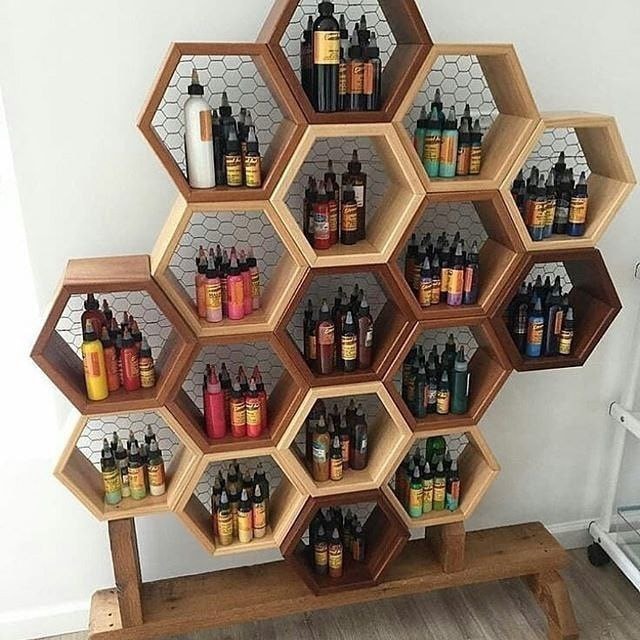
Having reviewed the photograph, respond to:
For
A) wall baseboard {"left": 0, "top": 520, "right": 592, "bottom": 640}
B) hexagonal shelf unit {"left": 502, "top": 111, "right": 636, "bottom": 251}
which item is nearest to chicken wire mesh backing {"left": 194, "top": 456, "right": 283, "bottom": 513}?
wall baseboard {"left": 0, "top": 520, "right": 592, "bottom": 640}

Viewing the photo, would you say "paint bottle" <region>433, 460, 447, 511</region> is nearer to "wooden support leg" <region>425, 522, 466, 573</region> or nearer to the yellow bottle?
"wooden support leg" <region>425, 522, 466, 573</region>

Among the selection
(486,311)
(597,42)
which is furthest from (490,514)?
(597,42)

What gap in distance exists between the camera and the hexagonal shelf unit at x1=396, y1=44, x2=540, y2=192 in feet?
4.31

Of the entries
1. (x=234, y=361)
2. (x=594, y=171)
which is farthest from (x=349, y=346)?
(x=594, y=171)

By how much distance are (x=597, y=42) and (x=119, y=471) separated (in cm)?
139

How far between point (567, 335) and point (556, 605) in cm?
68

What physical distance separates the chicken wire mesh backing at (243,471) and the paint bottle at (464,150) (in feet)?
2.64

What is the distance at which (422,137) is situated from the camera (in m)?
1.43

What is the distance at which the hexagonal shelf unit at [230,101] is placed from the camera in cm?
119

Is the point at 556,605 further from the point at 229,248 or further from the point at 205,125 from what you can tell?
the point at 205,125

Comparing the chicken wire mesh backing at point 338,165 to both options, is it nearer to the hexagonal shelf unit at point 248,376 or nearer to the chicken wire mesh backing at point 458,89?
the chicken wire mesh backing at point 458,89

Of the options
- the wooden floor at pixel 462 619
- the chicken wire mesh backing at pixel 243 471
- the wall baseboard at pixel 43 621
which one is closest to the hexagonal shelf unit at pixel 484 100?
the chicken wire mesh backing at pixel 243 471

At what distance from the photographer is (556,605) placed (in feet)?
5.75

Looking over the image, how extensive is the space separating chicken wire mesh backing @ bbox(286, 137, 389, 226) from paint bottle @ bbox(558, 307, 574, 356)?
18.6 inches
